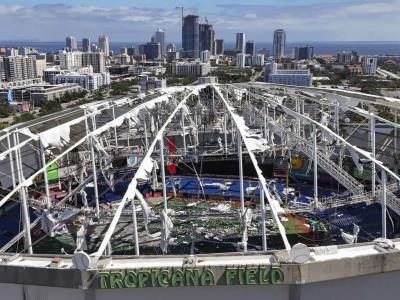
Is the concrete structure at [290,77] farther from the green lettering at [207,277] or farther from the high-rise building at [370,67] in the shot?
the green lettering at [207,277]

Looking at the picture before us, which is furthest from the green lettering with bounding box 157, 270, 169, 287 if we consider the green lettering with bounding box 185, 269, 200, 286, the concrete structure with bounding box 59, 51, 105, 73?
the concrete structure with bounding box 59, 51, 105, 73

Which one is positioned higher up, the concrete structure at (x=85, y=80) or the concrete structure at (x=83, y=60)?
the concrete structure at (x=83, y=60)

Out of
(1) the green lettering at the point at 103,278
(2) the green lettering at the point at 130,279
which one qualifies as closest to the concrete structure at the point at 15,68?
(1) the green lettering at the point at 103,278

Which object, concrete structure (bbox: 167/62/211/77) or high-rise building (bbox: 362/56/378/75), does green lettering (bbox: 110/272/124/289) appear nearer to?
concrete structure (bbox: 167/62/211/77)

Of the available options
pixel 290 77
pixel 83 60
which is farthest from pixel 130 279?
pixel 83 60

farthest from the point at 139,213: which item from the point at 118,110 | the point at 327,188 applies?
the point at 118,110
